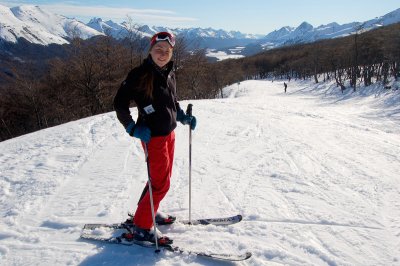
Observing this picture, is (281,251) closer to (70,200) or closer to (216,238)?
(216,238)

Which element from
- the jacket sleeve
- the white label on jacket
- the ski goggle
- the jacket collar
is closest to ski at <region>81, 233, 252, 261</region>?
the jacket sleeve

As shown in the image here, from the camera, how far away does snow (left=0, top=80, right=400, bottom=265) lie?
3.88m

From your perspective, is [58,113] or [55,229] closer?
[55,229]

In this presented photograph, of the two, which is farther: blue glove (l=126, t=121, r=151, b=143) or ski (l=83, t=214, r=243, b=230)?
ski (l=83, t=214, r=243, b=230)

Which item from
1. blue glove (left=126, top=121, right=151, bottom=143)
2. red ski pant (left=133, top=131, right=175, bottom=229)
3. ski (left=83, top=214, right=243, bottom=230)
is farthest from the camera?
ski (left=83, top=214, right=243, bottom=230)

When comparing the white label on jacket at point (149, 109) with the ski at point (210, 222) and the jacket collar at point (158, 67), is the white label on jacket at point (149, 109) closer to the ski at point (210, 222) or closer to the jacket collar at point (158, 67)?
the jacket collar at point (158, 67)

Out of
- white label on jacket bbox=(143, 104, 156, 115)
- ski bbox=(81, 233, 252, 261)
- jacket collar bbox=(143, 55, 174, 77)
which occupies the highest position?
jacket collar bbox=(143, 55, 174, 77)

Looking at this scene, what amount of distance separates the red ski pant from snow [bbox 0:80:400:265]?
357 millimetres

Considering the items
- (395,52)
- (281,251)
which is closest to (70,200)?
(281,251)

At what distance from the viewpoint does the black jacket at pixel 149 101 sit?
3.71 metres

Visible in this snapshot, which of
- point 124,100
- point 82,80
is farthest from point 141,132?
point 82,80

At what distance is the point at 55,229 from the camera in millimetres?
4344

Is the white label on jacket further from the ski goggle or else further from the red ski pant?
the ski goggle

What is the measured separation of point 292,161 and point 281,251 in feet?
13.0
